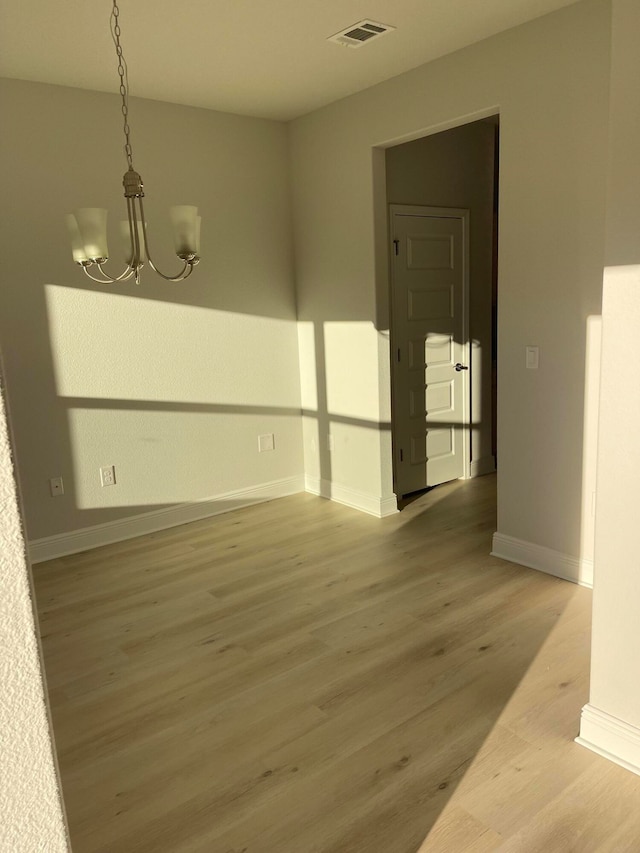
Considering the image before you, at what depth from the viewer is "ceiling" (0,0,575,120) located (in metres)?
2.86

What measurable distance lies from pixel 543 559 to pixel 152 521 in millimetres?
2417

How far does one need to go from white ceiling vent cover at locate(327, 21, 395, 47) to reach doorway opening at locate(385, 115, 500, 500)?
3.83 feet

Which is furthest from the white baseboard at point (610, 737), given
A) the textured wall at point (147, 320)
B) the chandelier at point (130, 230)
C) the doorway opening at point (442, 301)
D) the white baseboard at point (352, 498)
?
the textured wall at point (147, 320)

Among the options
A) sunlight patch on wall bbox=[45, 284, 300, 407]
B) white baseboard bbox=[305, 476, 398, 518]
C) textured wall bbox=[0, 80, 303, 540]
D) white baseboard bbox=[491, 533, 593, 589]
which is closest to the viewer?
white baseboard bbox=[491, 533, 593, 589]

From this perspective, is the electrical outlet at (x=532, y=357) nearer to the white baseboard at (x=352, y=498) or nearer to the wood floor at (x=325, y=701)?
the wood floor at (x=325, y=701)

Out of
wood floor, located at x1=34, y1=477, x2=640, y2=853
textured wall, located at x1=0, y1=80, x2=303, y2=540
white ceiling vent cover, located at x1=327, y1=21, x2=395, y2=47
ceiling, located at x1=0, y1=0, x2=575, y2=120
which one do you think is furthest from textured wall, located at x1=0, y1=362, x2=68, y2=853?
textured wall, located at x1=0, y1=80, x2=303, y2=540

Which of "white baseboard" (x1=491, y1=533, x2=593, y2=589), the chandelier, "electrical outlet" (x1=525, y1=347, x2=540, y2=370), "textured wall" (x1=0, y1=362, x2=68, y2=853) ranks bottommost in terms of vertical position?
"white baseboard" (x1=491, y1=533, x2=593, y2=589)

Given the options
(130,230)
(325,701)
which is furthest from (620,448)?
(130,230)

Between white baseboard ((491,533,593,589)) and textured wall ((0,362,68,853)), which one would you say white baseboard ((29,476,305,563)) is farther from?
textured wall ((0,362,68,853))

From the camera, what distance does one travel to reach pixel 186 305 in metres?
4.38

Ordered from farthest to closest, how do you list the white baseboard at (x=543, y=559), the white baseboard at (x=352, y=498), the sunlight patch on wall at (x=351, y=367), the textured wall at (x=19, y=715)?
the white baseboard at (x=352, y=498), the sunlight patch on wall at (x=351, y=367), the white baseboard at (x=543, y=559), the textured wall at (x=19, y=715)

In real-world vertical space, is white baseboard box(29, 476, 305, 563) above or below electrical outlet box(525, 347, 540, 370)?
below

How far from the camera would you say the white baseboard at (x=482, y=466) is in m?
5.35

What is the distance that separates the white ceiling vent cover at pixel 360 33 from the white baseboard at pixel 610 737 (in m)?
2.93
